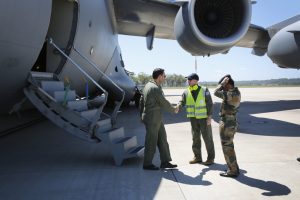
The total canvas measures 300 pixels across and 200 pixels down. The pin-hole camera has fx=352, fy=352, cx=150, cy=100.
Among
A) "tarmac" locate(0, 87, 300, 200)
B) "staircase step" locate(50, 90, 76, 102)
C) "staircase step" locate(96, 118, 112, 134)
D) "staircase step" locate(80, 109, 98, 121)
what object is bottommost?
"tarmac" locate(0, 87, 300, 200)

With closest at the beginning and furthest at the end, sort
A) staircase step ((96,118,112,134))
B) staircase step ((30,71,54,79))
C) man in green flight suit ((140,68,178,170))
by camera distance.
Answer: man in green flight suit ((140,68,178,170))
staircase step ((96,118,112,134))
staircase step ((30,71,54,79))

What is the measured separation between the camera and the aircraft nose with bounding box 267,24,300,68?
846 centimetres

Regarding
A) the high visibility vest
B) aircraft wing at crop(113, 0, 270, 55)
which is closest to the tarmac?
the high visibility vest

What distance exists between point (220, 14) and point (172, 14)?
2137 mm

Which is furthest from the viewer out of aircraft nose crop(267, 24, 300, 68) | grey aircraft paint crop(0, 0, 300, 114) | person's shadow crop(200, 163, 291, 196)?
aircraft nose crop(267, 24, 300, 68)

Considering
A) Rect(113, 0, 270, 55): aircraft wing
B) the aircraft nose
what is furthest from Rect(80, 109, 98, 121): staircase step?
the aircraft nose

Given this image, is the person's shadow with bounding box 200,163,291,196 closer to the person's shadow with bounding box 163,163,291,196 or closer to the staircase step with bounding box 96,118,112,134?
the person's shadow with bounding box 163,163,291,196

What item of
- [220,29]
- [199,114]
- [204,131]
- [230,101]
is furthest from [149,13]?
[230,101]

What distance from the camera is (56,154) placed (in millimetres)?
6125

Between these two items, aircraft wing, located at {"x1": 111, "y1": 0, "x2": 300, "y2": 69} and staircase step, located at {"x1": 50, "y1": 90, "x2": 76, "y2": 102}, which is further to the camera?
aircraft wing, located at {"x1": 111, "y1": 0, "x2": 300, "y2": 69}

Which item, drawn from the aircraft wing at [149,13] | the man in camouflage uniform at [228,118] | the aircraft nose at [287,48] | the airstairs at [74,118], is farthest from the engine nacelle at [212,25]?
the man in camouflage uniform at [228,118]

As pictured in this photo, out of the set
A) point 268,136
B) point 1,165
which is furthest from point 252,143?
point 1,165

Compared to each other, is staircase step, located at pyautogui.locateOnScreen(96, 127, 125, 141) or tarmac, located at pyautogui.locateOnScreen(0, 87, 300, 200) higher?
staircase step, located at pyautogui.locateOnScreen(96, 127, 125, 141)

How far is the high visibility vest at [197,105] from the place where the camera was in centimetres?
540
